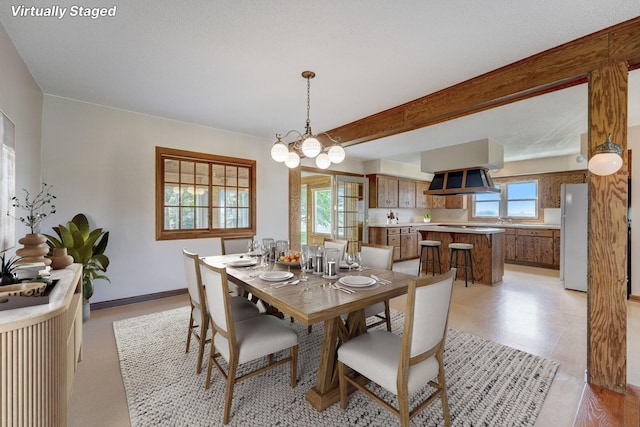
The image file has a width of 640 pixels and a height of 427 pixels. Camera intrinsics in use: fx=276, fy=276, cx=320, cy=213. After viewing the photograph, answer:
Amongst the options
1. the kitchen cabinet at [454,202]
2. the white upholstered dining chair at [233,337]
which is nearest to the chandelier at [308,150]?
the white upholstered dining chair at [233,337]

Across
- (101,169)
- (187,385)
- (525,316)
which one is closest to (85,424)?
(187,385)

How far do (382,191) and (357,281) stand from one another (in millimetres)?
5169

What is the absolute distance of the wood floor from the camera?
1.78m

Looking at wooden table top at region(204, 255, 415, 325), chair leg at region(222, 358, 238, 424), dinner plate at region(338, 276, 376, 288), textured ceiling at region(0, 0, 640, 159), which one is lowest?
chair leg at region(222, 358, 238, 424)

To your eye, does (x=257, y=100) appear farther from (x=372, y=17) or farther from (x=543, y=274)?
(x=543, y=274)

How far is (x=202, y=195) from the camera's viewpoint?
432 centimetres

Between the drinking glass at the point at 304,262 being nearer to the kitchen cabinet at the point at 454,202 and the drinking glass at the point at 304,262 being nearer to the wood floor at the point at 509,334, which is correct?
the wood floor at the point at 509,334

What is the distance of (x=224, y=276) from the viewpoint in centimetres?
163

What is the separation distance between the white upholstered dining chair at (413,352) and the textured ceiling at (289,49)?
1.73m

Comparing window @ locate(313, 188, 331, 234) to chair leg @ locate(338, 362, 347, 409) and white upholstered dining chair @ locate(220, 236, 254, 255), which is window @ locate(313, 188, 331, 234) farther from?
chair leg @ locate(338, 362, 347, 409)

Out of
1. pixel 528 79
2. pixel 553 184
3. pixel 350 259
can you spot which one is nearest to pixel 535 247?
pixel 553 184

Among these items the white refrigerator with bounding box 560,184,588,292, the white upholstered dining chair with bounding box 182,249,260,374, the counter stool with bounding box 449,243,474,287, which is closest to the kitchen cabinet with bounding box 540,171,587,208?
the white refrigerator with bounding box 560,184,588,292

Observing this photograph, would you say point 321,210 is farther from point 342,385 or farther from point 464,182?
point 342,385

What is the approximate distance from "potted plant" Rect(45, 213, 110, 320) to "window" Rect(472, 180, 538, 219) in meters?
8.01
